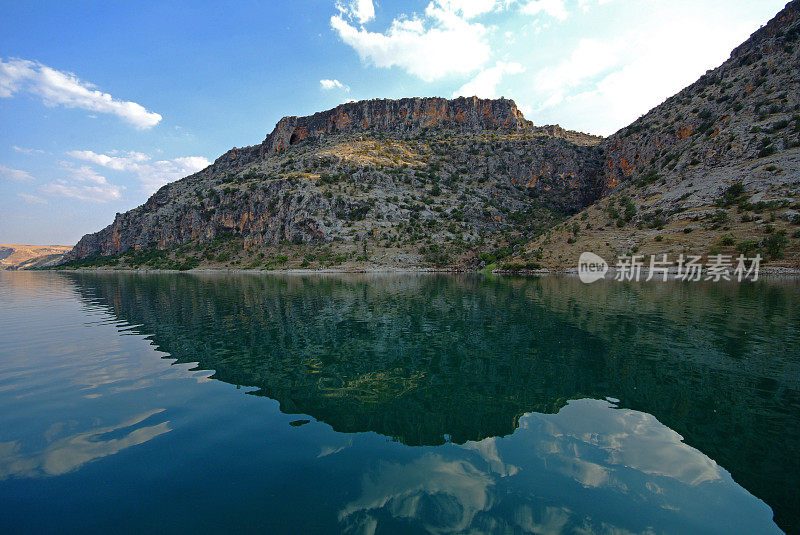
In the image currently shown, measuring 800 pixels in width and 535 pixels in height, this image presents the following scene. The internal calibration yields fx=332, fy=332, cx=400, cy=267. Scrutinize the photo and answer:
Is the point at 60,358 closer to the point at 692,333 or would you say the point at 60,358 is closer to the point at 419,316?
the point at 419,316

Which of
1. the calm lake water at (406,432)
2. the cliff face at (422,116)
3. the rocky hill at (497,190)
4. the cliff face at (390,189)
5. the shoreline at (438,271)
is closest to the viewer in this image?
the calm lake water at (406,432)

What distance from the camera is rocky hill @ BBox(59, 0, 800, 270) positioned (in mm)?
65375

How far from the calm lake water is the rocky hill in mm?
59191

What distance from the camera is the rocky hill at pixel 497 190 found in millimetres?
65375

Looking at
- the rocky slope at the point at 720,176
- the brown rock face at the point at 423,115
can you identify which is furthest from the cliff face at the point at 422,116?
the rocky slope at the point at 720,176

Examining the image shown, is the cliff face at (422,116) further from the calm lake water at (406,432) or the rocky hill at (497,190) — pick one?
the calm lake water at (406,432)

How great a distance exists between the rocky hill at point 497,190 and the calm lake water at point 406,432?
5919 centimetres

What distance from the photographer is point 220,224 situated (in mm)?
143625

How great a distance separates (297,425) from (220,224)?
155475 millimetres

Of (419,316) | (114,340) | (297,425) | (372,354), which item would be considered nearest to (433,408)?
(297,425)

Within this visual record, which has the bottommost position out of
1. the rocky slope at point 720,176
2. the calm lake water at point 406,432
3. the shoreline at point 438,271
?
the calm lake water at point 406,432

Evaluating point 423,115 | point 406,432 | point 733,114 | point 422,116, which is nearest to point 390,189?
point 422,116

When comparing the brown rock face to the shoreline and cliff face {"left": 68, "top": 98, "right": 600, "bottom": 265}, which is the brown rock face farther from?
the shoreline

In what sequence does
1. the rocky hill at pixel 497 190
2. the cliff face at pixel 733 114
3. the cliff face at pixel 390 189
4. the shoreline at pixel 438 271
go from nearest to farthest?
the shoreline at pixel 438 271
the rocky hill at pixel 497 190
the cliff face at pixel 733 114
the cliff face at pixel 390 189
